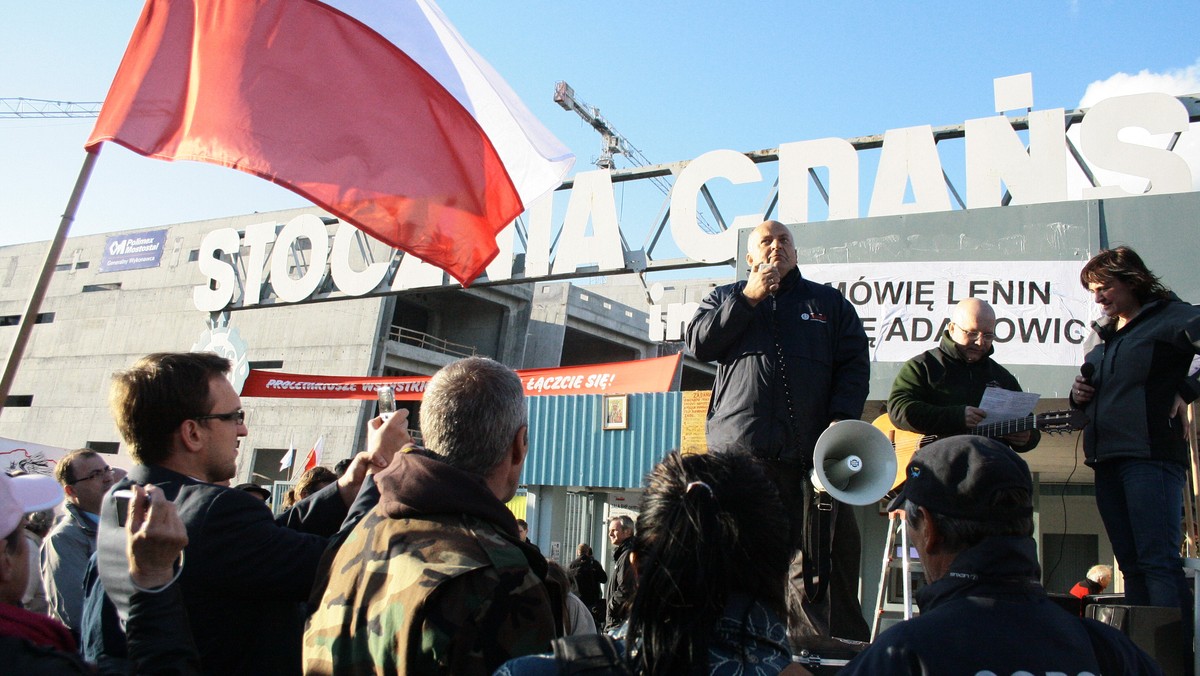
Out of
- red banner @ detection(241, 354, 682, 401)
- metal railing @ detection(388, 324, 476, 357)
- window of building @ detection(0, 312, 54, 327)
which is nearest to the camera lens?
red banner @ detection(241, 354, 682, 401)

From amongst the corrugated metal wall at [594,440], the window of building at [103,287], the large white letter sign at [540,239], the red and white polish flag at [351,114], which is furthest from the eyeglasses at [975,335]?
the window of building at [103,287]

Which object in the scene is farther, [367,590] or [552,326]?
[552,326]

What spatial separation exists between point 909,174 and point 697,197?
3.72 m

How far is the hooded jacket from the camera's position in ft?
6.31

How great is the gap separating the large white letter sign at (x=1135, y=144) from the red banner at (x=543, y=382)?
6.52m

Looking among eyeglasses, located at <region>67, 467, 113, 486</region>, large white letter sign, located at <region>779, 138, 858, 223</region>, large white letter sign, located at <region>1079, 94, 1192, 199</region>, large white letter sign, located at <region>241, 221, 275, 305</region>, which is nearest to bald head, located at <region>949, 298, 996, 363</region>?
eyeglasses, located at <region>67, 467, 113, 486</region>

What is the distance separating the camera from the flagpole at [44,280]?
2926mm

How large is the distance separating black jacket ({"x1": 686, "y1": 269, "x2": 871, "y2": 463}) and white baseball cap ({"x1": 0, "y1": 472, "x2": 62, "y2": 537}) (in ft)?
8.29

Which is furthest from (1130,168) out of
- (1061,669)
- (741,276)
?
(1061,669)

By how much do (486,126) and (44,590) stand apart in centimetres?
319

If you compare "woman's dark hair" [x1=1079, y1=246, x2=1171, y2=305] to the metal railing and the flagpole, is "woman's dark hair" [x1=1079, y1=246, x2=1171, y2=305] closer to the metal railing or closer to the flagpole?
the flagpole

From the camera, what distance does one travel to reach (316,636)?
6.97ft

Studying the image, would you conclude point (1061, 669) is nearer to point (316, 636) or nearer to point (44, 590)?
point (316, 636)

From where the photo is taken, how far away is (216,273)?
23.4 meters
